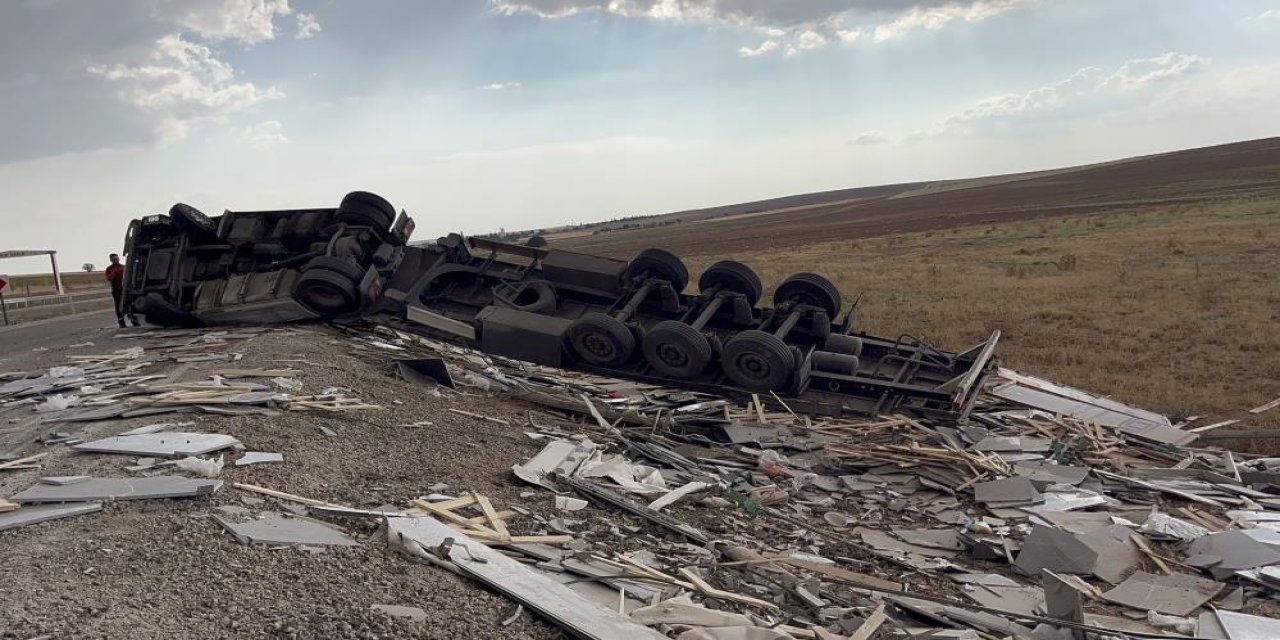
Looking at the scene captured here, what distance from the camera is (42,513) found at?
413 centimetres

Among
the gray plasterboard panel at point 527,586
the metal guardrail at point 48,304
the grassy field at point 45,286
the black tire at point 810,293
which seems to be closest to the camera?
the gray plasterboard panel at point 527,586

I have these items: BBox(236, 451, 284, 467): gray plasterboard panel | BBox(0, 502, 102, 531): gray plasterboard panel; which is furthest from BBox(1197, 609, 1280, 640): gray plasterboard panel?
BBox(0, 502, 102, 531): gray plasterboard panel

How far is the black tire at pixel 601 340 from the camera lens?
9523mm

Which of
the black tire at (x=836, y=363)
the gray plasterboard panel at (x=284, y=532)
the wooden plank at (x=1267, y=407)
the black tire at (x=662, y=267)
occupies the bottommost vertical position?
the wooden plank at (x=1267, y=407)

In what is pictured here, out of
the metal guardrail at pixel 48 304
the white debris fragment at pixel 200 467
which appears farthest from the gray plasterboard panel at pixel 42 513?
the metal guardrail at pixel 48 304

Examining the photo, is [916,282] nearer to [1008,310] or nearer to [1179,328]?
[1008,310]

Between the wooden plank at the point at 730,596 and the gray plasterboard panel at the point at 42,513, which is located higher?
the gray plasterboard panel at the point at 42,513

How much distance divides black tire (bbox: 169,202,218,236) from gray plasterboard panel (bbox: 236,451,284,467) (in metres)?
7.76

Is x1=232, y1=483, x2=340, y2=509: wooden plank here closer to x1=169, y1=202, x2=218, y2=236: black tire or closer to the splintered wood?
the splintered wood

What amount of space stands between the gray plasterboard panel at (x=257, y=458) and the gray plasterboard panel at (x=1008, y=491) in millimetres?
4892

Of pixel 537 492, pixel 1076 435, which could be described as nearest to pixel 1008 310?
pixel 1076 435

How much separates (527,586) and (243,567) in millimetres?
1189

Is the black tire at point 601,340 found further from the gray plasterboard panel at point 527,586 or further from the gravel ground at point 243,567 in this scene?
the gray plasterboard panel at point 527,586

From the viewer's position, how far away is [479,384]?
29.6 ft
